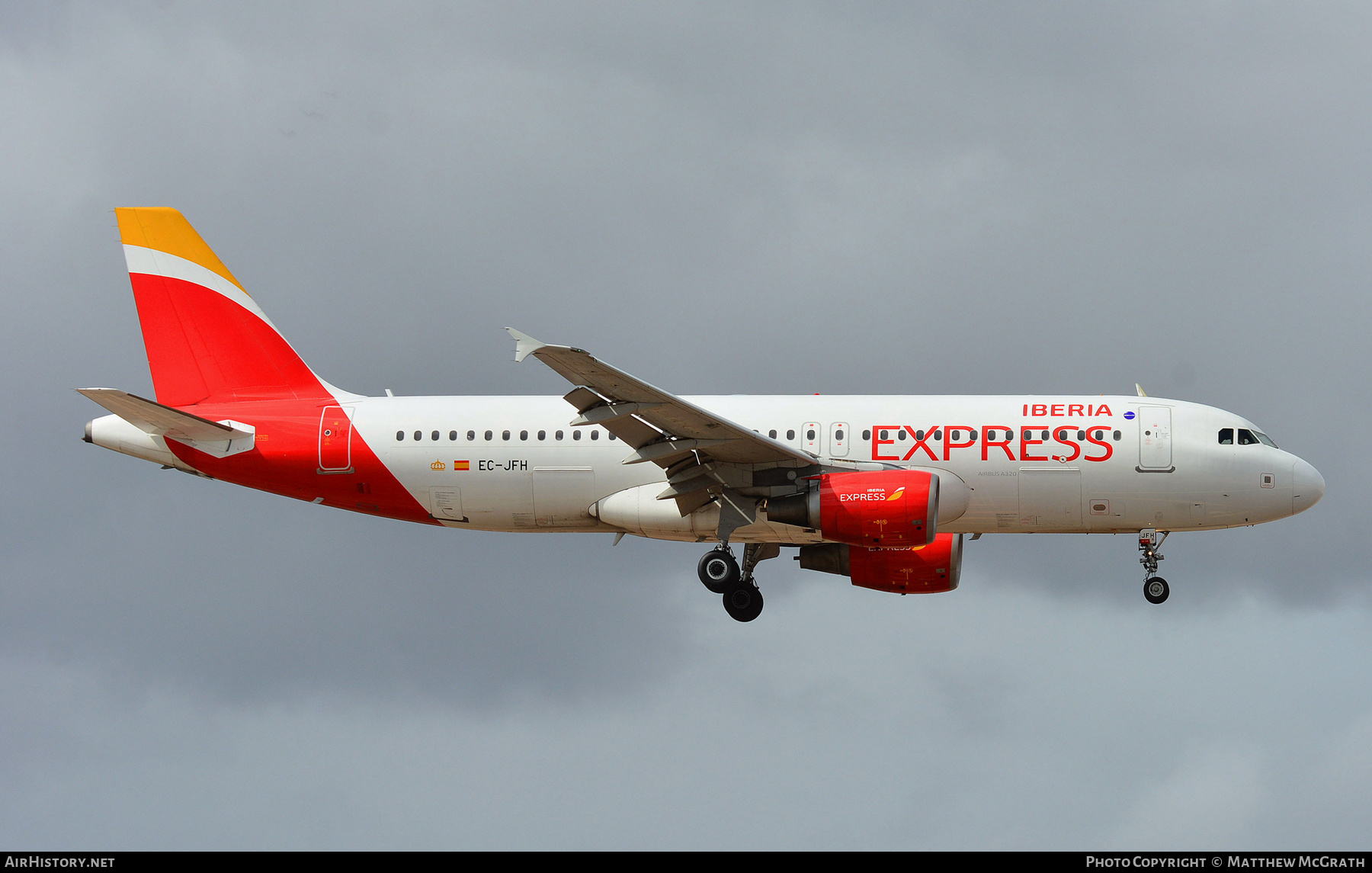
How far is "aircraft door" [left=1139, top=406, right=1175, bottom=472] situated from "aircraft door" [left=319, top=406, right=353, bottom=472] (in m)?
18.5

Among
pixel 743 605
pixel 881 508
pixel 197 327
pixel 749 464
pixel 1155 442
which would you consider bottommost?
pixel 743 605

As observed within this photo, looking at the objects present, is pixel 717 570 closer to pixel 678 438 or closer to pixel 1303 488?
pixel 678 438

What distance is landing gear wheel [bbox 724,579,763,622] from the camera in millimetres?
33250

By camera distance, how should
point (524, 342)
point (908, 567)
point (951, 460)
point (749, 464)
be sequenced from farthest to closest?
1. point (908, 567)
2. point (951, 460)
3. point (749, 464)
4. point (524, 342)

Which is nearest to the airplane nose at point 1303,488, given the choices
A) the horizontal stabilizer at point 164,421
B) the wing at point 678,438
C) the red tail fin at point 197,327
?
the wing at point 678,438

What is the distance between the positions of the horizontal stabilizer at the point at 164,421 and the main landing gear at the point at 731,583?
11508 mm

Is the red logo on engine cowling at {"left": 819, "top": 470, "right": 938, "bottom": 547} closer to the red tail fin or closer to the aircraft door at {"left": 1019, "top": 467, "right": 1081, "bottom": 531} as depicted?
the aircraft door at {"left": 1019, "top": 467, "right": 1081, "bottom": 531}

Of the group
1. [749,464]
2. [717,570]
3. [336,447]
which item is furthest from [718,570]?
[336,447]

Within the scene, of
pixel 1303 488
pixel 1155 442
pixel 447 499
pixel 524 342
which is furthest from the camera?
pixel 447 499

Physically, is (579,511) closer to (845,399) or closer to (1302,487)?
(845,399)

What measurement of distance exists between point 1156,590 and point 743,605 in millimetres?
9641

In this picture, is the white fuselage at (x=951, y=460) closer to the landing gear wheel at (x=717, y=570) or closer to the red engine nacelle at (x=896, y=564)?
the landing gear wheel at (x=717, y=570)

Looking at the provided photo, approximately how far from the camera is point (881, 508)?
29.7 m

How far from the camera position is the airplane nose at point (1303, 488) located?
3222cm
